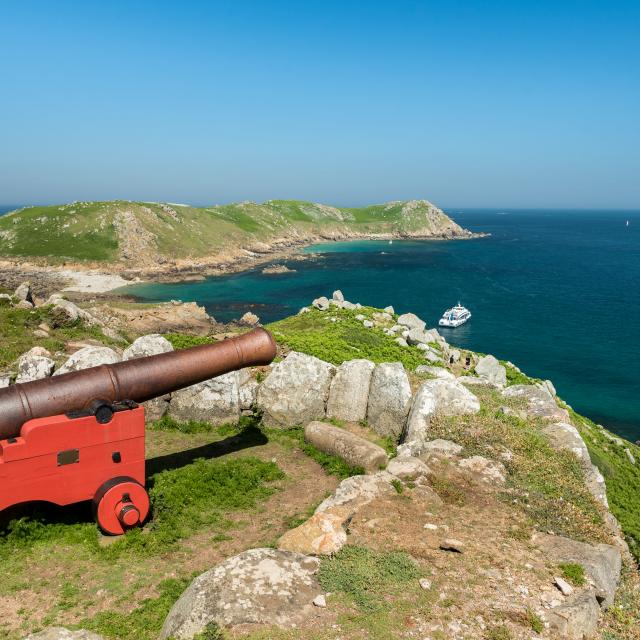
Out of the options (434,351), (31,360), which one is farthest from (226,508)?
(434,351)

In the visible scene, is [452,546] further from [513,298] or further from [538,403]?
[513,298]

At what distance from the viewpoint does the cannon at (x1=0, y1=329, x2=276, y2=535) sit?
327 inches

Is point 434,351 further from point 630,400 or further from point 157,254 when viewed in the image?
point 157,254

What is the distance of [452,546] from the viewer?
8.27 m

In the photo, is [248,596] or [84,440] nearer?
[248,596]

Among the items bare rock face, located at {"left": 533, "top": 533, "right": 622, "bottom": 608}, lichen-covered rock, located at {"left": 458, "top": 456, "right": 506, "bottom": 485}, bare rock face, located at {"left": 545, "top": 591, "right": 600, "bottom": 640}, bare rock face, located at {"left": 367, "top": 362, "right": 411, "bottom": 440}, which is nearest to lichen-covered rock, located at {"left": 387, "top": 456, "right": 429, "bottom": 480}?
lichen-covered rock, located at {"left": 458, "top": 456, "right": 506, "bottom": 485}

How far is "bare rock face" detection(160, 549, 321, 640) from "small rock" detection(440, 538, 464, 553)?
230 cm

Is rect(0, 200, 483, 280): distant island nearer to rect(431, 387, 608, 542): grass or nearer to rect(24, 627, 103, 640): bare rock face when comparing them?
rect(431, 387, 608, 542): grass

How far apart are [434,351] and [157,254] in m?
67.9

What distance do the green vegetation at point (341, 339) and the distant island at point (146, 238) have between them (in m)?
51.2

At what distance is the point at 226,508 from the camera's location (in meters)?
10.4

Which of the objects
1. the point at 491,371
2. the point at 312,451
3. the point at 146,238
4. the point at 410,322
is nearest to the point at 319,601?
the point at 312,451

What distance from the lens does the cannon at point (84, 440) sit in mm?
8312

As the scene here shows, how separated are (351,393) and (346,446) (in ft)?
9.10
